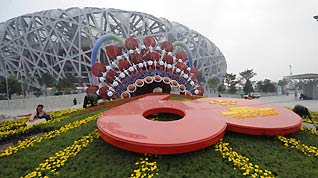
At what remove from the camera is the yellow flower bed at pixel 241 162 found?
3.18 meters

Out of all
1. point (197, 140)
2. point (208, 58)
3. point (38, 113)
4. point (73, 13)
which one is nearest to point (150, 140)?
point (197, 140)

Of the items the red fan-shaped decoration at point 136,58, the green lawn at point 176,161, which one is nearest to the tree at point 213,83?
the red fan-shaped decoration at point 136,58

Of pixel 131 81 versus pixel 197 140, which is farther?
pixel 131 81

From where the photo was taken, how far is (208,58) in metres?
55.8

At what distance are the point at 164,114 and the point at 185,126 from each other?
1.89 metres

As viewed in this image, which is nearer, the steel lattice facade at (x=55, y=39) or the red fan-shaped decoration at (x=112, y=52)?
the red fan-shaped decoration at (x=112, y=52)

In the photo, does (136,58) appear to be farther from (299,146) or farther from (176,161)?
(299,146)

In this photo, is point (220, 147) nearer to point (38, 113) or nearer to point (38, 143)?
point (38, 143)

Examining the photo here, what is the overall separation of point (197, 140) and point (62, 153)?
2523mm

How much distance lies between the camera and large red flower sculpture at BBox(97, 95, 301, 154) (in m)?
3.31

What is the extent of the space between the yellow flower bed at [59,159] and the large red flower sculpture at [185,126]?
0.50 m

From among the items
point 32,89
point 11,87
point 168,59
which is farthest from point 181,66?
point 32,89

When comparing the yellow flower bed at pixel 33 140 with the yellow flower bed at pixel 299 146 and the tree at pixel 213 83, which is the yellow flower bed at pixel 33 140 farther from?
the tree at pixel 213 83

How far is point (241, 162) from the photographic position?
11.4ft
